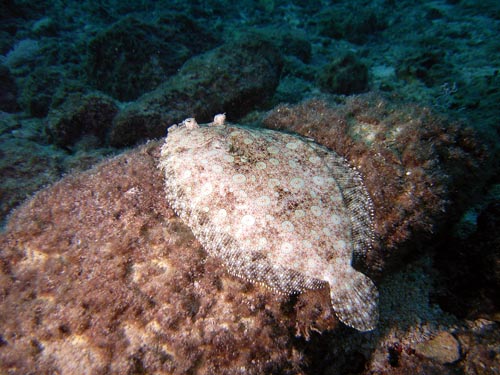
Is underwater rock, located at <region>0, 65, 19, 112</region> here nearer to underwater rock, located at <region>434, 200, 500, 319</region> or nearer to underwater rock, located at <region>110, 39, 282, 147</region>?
underwater rock, located at <region>110, 39, 282, 147</region>

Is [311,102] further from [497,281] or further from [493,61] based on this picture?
[493,61]

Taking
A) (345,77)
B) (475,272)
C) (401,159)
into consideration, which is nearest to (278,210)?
(401,159)

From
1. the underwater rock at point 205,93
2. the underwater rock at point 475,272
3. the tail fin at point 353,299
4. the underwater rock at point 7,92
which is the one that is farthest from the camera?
the underwater rock at point 7,92

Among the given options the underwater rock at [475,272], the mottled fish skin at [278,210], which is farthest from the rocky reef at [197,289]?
the mottled fish skin at [278,210]

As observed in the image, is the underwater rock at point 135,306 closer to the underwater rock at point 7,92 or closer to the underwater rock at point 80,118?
the underwater rock at point 80,118

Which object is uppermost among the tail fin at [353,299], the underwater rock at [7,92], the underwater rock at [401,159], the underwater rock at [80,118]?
the underwater rock at [401,159]
